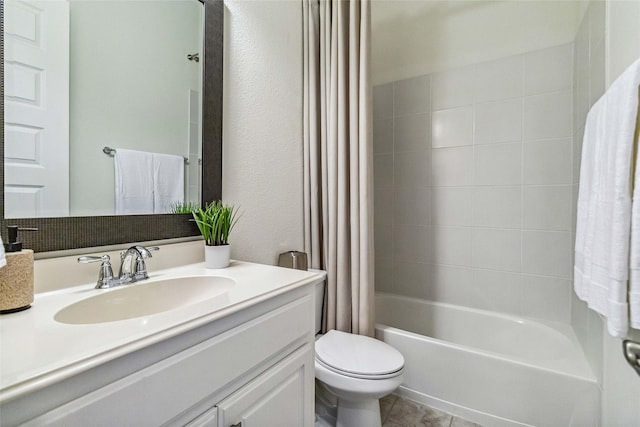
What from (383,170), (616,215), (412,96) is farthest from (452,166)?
(616,215)

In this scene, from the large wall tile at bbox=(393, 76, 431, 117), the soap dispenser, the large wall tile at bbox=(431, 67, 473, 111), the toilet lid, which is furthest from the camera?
the large wall tile at bbox=(393, 76, 431, 117)

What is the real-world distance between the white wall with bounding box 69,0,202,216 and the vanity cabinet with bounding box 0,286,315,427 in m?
0.63

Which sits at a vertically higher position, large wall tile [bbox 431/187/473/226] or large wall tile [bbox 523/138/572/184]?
large wall tile [bbox 523/138/572/184]

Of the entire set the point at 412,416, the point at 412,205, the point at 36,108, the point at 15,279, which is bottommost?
the point at 412,416

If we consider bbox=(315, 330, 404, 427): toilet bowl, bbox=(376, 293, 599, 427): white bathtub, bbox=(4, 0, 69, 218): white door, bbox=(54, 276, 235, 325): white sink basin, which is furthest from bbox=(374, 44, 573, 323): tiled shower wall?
bbox=(4, 0, 69, 218): white door

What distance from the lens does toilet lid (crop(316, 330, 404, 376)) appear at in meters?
1.21

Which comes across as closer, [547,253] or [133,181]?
[133,181]

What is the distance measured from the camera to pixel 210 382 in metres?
0.64

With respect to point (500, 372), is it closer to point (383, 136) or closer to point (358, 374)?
point (358, 374)

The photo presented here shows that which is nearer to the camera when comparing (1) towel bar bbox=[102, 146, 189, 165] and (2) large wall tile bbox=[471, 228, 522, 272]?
(1) towel bar bbox=[102, 146, 189, 165]

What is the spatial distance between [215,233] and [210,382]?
0.59 m

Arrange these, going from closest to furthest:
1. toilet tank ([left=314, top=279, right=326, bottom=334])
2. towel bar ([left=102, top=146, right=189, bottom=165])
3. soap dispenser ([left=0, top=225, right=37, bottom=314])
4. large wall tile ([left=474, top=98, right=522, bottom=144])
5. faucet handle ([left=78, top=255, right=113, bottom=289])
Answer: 1. soap dispenser ([left=0, top=225, right=37, bottom=314])
2. faucet handle ([left=78, top=255, right=113, bottom=289])
3. towel bar ([left=102, top=146, right=189, bottom=165])
4. toilet tank ([left=314, top=279, right=326, bottom=334])
5. large wall tile ([left=474, top=98, right=522, bottom=144])

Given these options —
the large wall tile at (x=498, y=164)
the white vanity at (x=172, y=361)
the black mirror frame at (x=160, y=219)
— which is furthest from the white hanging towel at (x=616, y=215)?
the black mirror frame at (x=160, y=219)

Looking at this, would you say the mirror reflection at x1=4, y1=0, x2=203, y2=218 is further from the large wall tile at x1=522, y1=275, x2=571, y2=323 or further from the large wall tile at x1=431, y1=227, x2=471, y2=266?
the large wall tile at x1=522, y1=275, x2=571, y2=323
